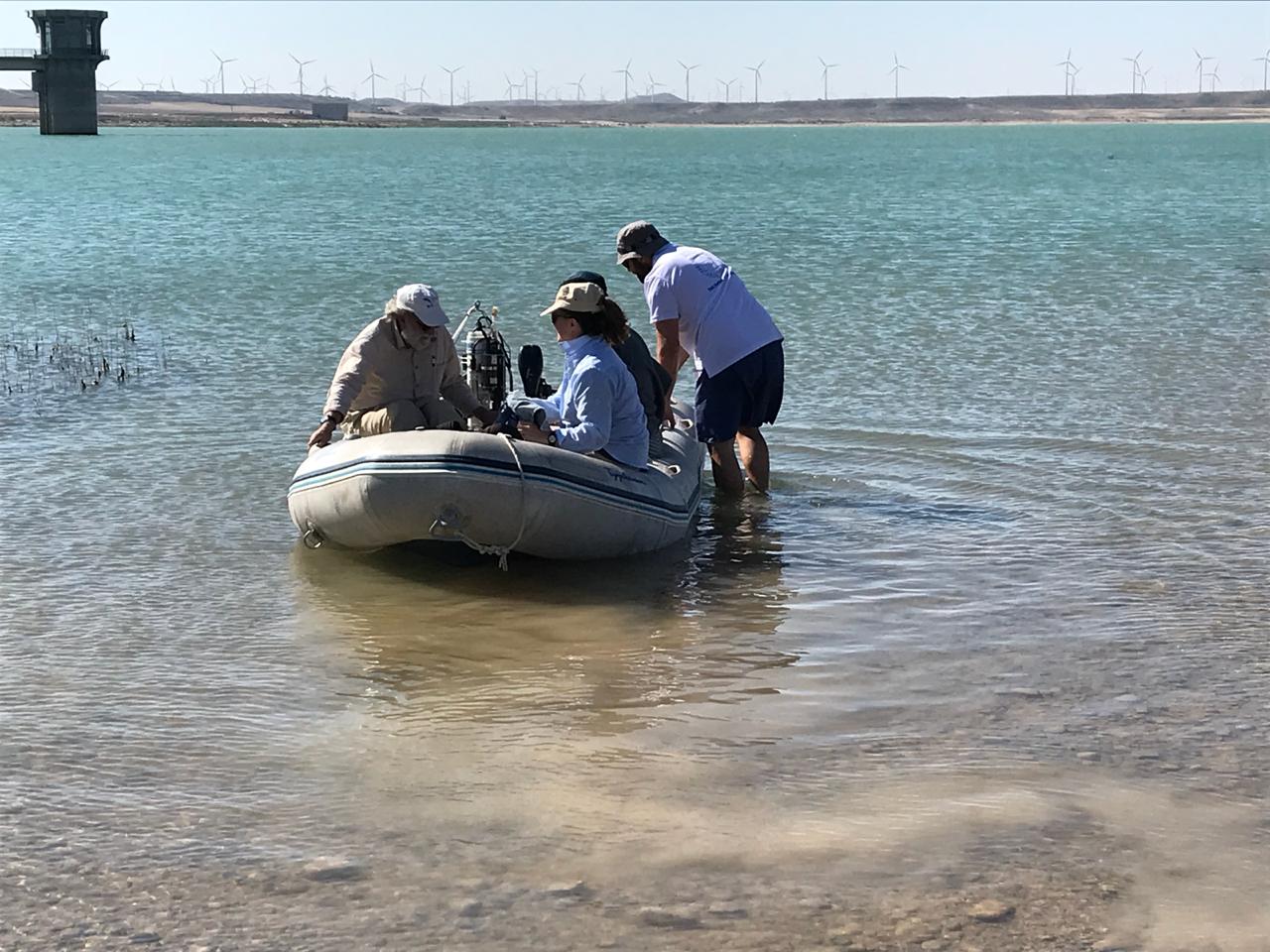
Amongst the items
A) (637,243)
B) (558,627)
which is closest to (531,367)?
(637,243)

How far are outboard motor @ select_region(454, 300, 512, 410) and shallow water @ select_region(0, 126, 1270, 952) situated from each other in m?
1.28

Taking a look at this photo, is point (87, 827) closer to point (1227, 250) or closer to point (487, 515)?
point (487, 515)

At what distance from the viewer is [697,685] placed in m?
6.51

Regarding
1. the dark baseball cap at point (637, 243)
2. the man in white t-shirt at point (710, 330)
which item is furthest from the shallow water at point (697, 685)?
the dark baseball cap at point (637, 243)

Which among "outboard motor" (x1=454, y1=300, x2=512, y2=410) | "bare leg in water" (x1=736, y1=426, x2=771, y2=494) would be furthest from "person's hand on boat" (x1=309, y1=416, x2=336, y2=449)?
"bare leg in water" (x1=736, y1=426, x2=771, y2=494)

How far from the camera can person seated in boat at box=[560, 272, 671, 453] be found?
8555mm

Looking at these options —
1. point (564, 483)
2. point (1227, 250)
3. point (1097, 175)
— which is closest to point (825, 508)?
point (564, 483)

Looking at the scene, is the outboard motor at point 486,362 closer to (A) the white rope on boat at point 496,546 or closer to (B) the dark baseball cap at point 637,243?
(B) the dark baseball cap at point 637,243

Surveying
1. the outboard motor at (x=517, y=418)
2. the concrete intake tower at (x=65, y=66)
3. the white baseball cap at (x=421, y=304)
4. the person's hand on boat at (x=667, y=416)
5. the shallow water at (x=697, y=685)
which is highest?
the concrete intake tower at (x=65, y=66)

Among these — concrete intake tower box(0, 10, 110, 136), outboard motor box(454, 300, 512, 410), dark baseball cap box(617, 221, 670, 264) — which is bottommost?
outboard motor box(454, 300, 512, 410)

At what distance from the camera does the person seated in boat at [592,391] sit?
7.67 meters

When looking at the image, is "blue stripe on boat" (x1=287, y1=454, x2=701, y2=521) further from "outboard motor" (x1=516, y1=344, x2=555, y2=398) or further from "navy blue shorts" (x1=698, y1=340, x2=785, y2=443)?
"navy blue shorts" (x1=698, y1=340, x2=785, y2=443)

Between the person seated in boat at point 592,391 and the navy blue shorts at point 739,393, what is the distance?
2.70 ft

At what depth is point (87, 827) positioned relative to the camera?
5.11 meters
